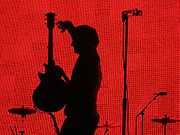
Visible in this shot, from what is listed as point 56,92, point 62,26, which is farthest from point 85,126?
point 62,26

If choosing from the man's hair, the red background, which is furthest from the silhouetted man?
the red background

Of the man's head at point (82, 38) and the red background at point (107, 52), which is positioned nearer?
the man's head at point (82, 38)

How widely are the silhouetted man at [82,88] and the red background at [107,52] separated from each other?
A: 4.17 meters

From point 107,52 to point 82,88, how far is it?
14.2ft

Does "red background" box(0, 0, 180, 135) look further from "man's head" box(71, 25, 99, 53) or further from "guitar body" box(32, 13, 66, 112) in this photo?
"guitar body" box(32, 13, 66, 112)

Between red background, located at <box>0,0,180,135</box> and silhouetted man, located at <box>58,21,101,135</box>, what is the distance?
13.7 feet

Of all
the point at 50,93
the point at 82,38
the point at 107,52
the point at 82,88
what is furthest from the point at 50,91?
the point at 107,52

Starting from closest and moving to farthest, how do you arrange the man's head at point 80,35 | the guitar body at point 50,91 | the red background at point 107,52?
the guitar body at point 50,91, the man's head at point 80,35, the red background at point 107,52

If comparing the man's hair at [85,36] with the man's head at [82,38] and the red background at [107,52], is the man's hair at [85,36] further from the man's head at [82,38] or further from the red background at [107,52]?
the red background at [107,52]

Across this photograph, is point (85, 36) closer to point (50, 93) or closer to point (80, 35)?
point (80, 35)

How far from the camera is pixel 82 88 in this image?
2.59 metres

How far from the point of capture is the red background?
6.84m

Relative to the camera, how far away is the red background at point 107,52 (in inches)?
269

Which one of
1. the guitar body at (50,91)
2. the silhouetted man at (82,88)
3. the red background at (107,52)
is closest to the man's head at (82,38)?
the silhouetted man at (82,88)
